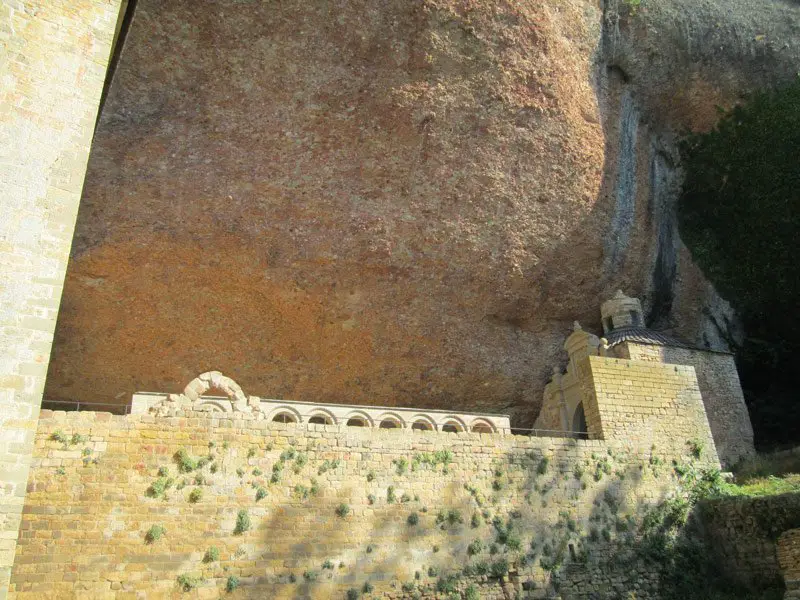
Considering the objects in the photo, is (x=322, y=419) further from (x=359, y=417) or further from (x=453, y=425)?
(x=453, y=425)

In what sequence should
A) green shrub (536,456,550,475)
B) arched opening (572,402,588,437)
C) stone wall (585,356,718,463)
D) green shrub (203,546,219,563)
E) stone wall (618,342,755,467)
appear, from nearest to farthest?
green shrub (203,546,219,563) < green shrub (536,456,550,475) < stone wall (585,356,718,463) < stone wall (618,342,755,467) < arched opening (572,402,588,437)

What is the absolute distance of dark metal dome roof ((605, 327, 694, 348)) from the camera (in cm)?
1784

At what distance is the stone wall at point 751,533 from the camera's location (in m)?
13.2

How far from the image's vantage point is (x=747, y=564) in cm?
1375

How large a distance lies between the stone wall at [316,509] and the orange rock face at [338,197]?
17.3 feet

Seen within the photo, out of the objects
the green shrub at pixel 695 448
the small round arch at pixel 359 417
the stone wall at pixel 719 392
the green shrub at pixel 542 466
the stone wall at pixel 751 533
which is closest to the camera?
the stone wall at pixel 751 533

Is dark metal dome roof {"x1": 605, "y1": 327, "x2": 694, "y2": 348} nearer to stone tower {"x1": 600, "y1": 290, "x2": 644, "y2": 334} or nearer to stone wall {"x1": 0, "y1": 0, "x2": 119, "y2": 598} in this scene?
stone tower {"x1": 600, "y1": 290, "x2": 644, "y2": 334}

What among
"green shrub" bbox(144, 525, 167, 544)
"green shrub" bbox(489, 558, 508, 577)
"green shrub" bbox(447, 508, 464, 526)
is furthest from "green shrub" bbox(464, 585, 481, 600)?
"green shrub" bbox(144, 525, 167, 544)

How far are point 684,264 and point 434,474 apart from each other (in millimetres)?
11944

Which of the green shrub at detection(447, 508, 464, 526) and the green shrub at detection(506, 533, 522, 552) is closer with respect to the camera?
the green shrub at detection(447, 508, 464, 526)

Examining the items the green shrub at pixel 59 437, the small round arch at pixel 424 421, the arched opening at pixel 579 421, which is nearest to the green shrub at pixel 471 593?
the small round arch at pixel 424 421

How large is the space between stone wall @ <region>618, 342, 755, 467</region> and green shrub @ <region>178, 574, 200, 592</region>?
11.3 metres

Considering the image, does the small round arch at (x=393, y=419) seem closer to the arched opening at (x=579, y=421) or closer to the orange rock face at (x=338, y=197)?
the orange rock face at (x=338, y=197)

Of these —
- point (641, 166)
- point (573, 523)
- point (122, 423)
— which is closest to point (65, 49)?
point (122, 423)
